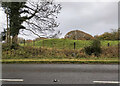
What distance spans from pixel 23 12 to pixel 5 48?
563cm

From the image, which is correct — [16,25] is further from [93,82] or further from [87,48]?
[93,82]

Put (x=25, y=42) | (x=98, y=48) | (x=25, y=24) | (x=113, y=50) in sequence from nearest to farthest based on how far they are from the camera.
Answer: (x=98, y=48)
(x=113, y=50)
(x=25, y=24)
(x=25, y=42)

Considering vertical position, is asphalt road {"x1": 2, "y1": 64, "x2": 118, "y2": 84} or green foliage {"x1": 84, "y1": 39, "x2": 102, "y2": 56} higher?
green foliage {"x1": 84, "y1": 39, "x2": 102, "y2": 56}

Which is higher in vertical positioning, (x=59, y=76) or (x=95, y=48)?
(x=95, y=48)

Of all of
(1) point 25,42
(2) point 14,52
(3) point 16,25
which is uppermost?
(3) point 16,25

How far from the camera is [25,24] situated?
1548cm

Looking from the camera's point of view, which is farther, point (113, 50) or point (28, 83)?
point (113, 50)

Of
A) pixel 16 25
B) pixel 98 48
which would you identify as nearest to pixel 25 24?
pixel 16 25

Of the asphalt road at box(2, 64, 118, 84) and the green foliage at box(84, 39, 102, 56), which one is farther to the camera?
the green foliage at box(84, 39, 102, 56)

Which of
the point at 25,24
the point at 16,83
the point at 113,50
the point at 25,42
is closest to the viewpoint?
the point at 16,83

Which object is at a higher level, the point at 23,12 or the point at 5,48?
the point at 23,12

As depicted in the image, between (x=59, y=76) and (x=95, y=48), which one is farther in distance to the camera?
(x=95, y=48)

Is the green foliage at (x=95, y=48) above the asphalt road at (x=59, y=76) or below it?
above

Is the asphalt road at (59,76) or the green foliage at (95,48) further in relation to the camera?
the green foliage at (95,48)
